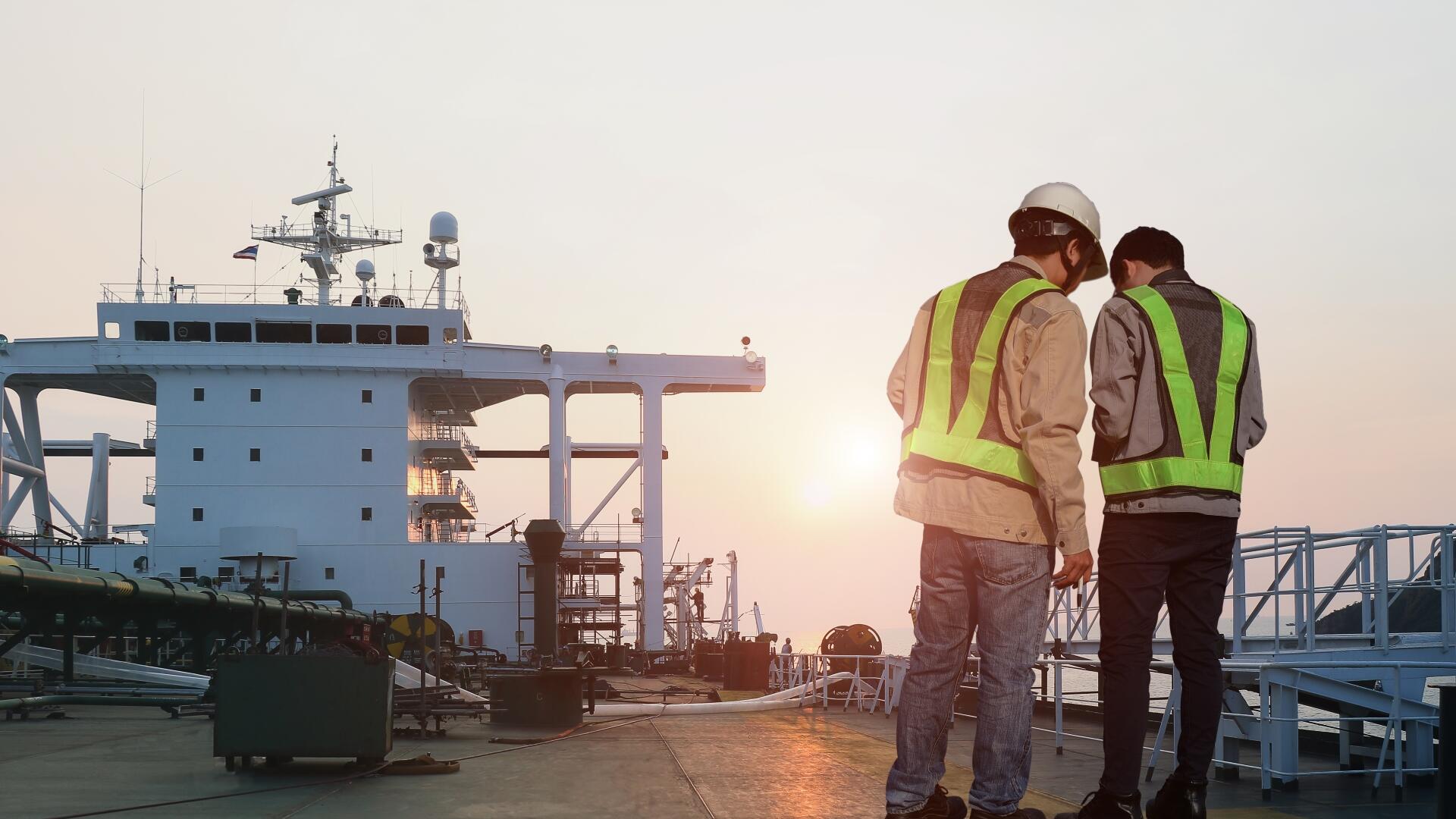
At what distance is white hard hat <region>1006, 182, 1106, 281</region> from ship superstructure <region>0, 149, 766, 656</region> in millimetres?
29382

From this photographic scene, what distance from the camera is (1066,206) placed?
4.10m

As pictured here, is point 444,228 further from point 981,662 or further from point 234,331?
point 981,662

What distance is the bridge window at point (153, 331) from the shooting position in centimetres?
3225

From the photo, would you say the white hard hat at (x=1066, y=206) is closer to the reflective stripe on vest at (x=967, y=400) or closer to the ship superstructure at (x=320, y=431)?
the reflective stripe on vest at (x=967, y=400)

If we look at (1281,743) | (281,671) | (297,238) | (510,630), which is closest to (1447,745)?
(1281,743)

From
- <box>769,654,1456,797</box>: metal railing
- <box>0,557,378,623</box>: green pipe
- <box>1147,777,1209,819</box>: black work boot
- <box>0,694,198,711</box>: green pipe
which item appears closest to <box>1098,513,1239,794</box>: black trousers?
<box>1147,777,1209,819</box>: black work boot

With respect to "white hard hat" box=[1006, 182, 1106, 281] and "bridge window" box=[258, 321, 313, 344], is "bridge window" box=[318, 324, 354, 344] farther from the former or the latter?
"white hard hat" box=[1006, 182, 1106, 281]

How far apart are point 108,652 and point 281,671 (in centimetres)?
2802

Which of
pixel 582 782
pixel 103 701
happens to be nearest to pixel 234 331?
pixel 103 701

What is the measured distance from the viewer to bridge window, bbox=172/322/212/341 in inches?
1272

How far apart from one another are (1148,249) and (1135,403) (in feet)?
2.25

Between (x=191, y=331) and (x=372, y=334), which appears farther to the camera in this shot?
(x=372, y=334)

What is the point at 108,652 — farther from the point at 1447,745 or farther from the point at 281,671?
the point at 1447,745

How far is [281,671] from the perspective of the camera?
699 centimetres
